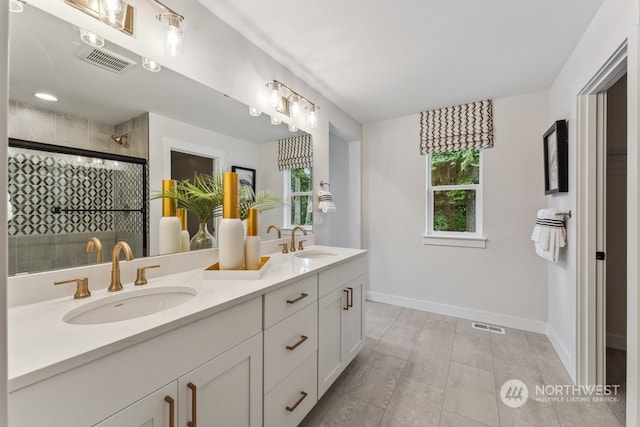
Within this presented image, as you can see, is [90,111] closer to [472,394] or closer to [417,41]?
[417,41]

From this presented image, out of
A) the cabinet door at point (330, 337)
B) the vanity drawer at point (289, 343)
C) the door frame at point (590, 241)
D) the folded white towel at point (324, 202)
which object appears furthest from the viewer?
the folded white towel at point (324, 202)

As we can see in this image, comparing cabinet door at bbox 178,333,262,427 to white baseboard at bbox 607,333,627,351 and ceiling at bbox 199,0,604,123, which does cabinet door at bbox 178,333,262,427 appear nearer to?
ceiling at bbox 199,0,604,123

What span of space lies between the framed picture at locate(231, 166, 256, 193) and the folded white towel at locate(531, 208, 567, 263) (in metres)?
2.28

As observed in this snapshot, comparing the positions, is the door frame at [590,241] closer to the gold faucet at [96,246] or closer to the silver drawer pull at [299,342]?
the silver drawer pull at [299,342]

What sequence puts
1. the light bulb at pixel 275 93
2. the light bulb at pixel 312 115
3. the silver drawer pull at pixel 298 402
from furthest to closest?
the light bulb at pixel 312 115 → the light bulb at pixel 275 93 → the silver drawer pull at pixel 298 402

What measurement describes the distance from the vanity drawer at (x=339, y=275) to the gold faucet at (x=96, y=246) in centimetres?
103

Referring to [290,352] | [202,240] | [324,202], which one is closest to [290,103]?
[324,202]

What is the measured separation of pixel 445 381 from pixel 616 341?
169 centimetres

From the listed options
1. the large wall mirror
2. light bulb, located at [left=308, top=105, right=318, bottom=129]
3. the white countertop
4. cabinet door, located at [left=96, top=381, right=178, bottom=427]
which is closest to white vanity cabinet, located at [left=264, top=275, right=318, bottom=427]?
the white countertop

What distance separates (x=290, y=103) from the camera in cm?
216

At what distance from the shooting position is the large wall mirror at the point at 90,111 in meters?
0.95

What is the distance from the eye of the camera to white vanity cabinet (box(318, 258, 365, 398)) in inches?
60.9

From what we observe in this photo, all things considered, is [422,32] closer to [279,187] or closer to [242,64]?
[242,64]

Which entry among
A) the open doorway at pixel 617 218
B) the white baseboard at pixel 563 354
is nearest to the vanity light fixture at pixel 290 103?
the open doorway at pixel 617 218
